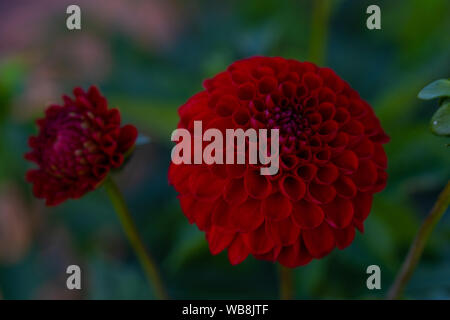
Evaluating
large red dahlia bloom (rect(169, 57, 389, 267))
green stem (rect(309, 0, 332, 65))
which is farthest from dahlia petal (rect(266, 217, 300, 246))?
green stem (rect(309, 0, 332, 65))

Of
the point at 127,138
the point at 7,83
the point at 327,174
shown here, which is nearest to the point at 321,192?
the point at 327,174

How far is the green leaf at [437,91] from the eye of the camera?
343 mm

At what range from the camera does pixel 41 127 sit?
434mm

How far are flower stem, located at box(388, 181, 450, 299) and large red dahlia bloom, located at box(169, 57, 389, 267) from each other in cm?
5

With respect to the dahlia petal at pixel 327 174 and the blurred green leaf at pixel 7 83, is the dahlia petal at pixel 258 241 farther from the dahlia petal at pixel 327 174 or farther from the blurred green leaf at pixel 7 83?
the blurred green leaf at pixel 7 83

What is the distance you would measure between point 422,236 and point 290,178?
114mm

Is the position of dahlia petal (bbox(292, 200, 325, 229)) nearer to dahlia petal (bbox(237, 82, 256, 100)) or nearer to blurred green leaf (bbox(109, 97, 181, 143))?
dahlia petal (bbox(237, 82, 256, 100))

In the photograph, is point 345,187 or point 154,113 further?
point 154,113

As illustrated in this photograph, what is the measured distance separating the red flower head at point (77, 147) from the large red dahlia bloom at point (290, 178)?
67mm

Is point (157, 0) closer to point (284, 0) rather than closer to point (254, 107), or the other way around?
point (284, 0)

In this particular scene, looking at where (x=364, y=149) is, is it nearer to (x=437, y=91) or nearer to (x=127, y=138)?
(x=437, y=91)

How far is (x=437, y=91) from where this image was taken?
346mm

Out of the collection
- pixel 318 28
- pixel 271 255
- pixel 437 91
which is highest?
pixel 318 28
